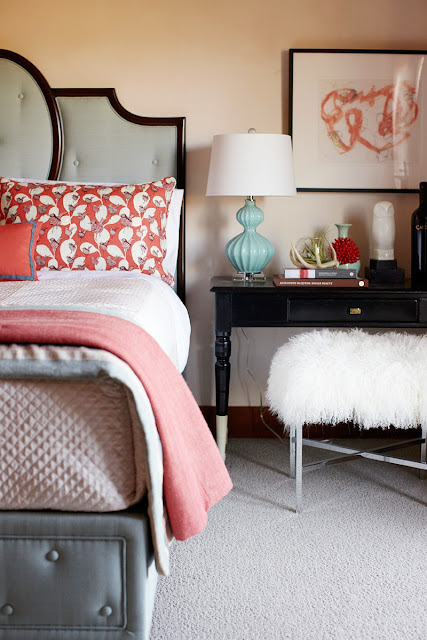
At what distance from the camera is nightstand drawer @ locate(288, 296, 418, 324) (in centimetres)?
282

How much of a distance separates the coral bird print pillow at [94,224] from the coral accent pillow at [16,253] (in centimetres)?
17

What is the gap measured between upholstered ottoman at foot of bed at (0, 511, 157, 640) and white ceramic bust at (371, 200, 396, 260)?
6.35 feet

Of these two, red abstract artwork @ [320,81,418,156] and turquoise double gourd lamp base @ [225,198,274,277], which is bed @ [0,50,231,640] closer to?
turquoise double gourd lamp base @ [225,198,274,277]

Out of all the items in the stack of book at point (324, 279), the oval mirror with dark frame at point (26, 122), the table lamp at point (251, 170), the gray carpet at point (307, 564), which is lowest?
the gray carpet at point (307, 564)

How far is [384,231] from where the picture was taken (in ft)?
10.1

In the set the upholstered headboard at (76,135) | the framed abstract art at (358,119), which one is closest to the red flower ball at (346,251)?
the framed abstract art at (358,119)

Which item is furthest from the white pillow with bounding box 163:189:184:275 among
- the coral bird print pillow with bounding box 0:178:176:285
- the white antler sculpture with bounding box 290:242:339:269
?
the white antler sculpture with bounding box 290:242:339:269

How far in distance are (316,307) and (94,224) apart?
956 millimetres

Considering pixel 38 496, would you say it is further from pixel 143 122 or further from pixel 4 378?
pixel 143 122

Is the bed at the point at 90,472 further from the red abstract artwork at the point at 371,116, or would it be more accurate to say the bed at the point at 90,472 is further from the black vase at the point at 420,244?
the red abstract artwork at the point at 371,116

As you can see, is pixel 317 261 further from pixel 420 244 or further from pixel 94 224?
pixel 94 224

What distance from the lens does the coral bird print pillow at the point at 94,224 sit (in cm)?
287

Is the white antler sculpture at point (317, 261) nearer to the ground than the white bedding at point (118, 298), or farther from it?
farther from it

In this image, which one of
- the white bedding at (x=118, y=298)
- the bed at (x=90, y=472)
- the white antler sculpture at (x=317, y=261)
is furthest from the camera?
the white antler sculpture at (x=317, y=261)
